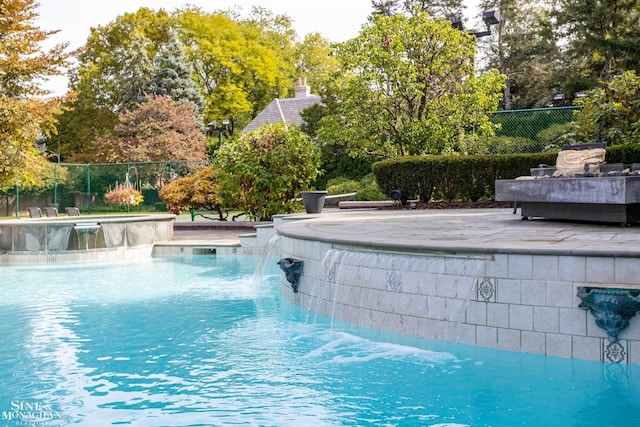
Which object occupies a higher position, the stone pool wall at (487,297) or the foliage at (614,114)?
the foliage at (614,114)

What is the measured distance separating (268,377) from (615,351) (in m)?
2.63

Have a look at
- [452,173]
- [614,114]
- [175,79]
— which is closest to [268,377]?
[452,173]

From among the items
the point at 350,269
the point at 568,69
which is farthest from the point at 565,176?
the point at 568,69

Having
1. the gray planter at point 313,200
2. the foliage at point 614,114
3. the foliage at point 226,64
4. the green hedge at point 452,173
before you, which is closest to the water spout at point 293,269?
the gray planter at point 313,200

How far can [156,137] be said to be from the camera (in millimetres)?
35031

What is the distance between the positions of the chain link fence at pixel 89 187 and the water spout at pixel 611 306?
70.8ft

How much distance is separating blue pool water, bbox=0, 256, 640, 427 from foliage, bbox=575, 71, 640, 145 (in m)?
9.37

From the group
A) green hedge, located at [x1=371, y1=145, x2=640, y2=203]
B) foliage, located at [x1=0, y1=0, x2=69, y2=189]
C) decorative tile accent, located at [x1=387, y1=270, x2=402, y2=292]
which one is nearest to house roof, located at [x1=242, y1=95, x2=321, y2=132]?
foliage, located at [x1=0, y1=0, x2=69, y2=189]

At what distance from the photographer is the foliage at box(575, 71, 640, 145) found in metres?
14.2

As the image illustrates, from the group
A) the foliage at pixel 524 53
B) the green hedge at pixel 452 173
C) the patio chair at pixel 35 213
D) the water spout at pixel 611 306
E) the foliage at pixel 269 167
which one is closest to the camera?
the water spout at pixel 611 306

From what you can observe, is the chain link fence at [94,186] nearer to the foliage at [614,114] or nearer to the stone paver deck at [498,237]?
the foliage at [614,114]

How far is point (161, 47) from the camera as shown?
45.5 meters

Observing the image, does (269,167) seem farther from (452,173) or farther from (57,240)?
(57,240)

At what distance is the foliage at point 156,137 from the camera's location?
114 ft
